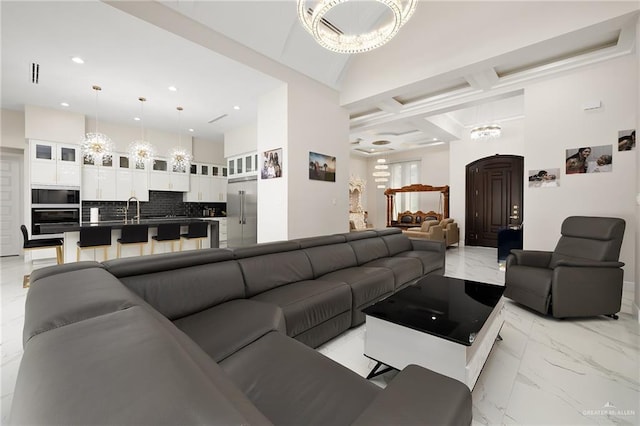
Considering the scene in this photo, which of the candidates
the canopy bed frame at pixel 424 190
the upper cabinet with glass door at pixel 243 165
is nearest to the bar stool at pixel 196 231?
the upper cabinet with glass door at pixel 243 165

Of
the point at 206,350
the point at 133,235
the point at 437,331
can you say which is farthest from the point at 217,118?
the point at 437,331

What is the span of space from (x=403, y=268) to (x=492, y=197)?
5.91m

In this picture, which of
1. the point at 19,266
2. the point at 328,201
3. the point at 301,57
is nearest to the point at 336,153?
the point at 328,201

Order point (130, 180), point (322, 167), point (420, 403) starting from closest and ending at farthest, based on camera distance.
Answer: point (420, 403)
point (322, 167)
point (130, 180)

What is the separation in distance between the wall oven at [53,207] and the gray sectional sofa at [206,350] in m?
5.21

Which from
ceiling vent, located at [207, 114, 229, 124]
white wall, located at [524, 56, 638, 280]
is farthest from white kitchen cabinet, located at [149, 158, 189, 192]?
white wall, located at [524, 56, 638, 280]

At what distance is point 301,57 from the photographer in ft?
14.3

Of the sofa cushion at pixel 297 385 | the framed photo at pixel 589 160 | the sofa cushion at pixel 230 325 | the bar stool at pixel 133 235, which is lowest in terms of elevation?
the sofa cushion at pixel 297 385

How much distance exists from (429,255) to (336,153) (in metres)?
2.70

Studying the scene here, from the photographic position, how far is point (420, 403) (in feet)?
2.60

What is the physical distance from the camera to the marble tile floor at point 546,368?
5.07ft

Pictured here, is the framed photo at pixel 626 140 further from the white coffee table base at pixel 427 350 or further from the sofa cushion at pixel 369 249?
the white coffee table base at pixel 427 350

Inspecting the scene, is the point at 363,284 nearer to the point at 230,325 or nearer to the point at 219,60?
the point at 230,325

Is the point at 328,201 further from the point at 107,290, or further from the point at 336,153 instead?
the point at 107,290
